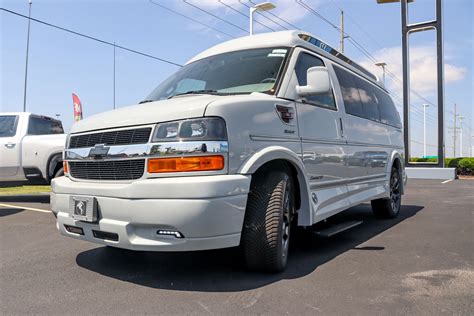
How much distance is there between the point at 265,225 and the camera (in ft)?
11.2

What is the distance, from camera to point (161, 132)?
10.5 feet

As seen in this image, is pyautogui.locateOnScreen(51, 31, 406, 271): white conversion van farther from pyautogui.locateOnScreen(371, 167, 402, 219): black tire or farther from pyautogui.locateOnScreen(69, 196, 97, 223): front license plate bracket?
pyautogui.locateOnScreen(371, 167, 402, 219): black tire

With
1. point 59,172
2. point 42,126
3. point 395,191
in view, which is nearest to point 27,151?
point 42,126

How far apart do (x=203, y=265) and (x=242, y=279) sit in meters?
0.56

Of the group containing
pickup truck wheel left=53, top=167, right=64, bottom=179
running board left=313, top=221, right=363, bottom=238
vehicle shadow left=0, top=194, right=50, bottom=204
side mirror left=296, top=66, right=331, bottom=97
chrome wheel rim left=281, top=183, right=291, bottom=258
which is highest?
side mirror left=296, top=66, right=331, bottom=97

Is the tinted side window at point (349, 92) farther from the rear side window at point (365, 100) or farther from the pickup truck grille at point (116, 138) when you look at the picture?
the pickup truck grille at point (116, 138)

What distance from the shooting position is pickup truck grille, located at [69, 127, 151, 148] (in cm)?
327

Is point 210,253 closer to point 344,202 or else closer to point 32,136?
point 344,202

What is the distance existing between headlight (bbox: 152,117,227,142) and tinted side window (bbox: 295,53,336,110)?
1371 mm

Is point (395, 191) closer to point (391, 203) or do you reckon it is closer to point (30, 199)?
point (391, 203)

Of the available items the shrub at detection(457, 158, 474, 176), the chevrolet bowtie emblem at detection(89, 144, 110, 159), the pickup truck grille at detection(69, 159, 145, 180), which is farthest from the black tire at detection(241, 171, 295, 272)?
the shrub at detection(457, 158, 474, 176)

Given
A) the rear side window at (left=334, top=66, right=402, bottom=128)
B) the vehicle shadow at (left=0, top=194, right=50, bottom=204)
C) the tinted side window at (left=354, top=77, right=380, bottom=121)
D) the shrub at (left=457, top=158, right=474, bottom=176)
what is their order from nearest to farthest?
the rear side window at (left=334, top=66, right=402, bottom=128) → the tinted side window at (left=354, top=77, right=380, bottom=121) → the vehicle shadow at (left=0, top=194, right=50, bottom=204) → the shrub at (left=457, top=158, right=474, bottom=176)

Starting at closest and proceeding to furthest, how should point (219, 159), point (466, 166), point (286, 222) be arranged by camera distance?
point (219, 159)
point (286, 222)
point (466, 166)

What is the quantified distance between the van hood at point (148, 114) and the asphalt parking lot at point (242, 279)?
130 cm
